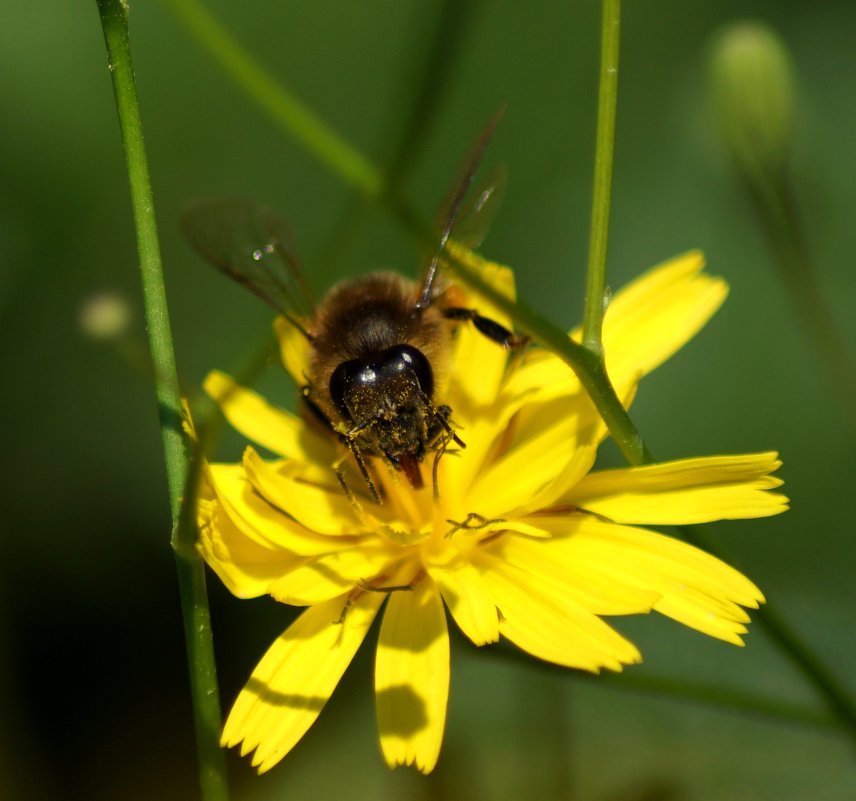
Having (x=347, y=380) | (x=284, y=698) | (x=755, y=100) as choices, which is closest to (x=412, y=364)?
(x=347, y=380)

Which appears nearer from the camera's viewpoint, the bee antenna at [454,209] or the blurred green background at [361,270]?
the bee antenna at [454,209]

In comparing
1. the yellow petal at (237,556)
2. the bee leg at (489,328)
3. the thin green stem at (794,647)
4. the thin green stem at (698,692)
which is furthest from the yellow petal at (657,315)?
the yellow petal at (237,556)

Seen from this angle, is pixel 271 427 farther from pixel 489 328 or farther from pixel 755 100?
pixel 755 100

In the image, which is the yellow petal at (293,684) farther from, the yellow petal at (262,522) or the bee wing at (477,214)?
the bee wing at (477,214)

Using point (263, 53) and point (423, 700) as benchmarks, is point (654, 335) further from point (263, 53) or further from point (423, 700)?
point (263, 53)

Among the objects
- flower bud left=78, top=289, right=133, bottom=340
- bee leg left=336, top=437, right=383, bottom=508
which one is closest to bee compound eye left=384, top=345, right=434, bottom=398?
bee leg left=336, top=437, right=383, bottom=508

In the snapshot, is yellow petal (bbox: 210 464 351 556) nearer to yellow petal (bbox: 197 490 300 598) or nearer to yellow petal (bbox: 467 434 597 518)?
yellow petal (bbox: 197 490 300 598)
